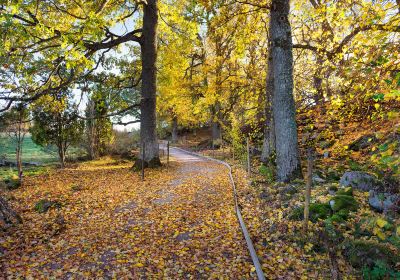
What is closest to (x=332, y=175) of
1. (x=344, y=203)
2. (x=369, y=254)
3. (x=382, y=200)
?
(x=344, y=203)

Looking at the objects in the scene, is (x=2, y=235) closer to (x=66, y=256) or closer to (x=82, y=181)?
(x=66, y=256)

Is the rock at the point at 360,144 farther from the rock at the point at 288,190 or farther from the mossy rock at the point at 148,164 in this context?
the mossy rock at the point at 148,164

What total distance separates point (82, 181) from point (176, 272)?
7.65 m

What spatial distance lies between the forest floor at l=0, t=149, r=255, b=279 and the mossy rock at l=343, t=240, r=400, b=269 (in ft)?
4.61

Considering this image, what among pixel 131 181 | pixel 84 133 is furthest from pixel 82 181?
pixel 84 133

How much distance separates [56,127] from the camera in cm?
1493

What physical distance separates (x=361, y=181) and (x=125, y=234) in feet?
17.5

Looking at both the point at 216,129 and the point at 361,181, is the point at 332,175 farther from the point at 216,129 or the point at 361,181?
the point at 216,129

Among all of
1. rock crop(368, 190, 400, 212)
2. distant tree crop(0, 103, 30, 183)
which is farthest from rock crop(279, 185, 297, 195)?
distant tree crop(0, 103, 30, 183)

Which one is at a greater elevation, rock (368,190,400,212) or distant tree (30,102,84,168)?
distant tree (30,102,84,168)

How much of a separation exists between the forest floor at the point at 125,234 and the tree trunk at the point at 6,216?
272 mm

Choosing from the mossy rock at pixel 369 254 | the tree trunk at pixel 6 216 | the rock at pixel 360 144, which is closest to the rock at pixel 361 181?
the mossy rock at pixel 369 254

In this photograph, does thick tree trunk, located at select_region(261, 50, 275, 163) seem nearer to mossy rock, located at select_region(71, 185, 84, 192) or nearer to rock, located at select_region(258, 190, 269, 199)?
rock, located at select_region(258, 190, 269, 199)

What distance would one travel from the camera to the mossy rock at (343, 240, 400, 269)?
3586 mm
